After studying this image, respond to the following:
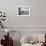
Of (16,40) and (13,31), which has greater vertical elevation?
(13,31)

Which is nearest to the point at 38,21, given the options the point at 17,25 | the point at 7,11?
the point at 17,25

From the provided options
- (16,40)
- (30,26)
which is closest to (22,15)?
(30,26)

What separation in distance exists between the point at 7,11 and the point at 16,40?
84 cm

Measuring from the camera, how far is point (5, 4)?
3.70 metres

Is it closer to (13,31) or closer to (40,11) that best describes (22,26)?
(13,31)

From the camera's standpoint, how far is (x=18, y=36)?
376 centimetres

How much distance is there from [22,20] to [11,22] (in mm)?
307

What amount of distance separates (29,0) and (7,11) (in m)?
0.67

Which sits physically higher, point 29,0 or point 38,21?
point 29,0

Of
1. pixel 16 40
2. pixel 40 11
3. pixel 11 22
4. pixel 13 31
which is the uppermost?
pixel 40 11

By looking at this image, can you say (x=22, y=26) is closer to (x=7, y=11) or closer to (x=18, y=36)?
(x=18, y=36)

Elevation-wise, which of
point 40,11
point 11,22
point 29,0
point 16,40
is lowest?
point 16,40

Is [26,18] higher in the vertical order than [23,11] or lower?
lower

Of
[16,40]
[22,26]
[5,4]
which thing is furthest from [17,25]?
[5,4]
